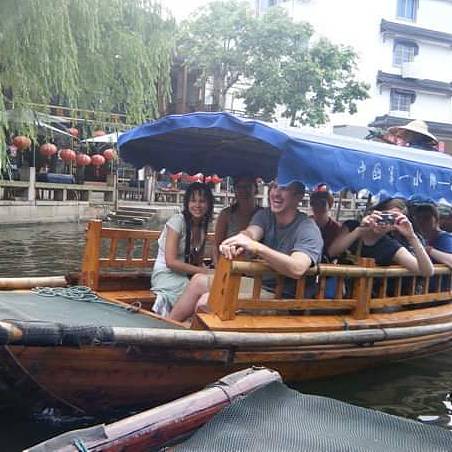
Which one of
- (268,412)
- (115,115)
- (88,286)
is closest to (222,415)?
(268,412)

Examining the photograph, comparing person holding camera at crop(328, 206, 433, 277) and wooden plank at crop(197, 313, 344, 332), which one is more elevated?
person holding camera at crop(328, 206, 433, 277)

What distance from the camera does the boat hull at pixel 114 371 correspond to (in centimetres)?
345

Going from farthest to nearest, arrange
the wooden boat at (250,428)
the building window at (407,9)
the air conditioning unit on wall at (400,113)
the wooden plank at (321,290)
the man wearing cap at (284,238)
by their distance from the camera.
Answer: the building window at (407,9), the air conditioning unit on wall at (400,113), the wooden plank at (321,290), the man wearing cap at (284,238), the wooden boat at (250,428)

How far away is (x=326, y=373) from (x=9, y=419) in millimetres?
2216

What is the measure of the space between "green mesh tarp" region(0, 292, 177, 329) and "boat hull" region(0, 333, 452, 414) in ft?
0.65

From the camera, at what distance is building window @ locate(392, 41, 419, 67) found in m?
30.6

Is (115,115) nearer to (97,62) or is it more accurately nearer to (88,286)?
(97,62)

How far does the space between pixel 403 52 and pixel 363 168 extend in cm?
2871

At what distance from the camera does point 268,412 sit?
2.35m

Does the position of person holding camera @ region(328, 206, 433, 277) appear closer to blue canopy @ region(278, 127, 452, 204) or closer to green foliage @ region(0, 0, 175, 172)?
blue canopy @ region(278, 127, 452, 204)

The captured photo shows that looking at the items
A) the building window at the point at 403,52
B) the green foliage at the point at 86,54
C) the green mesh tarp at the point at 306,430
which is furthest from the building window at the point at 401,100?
the green mesh tarp at the point at 306,430

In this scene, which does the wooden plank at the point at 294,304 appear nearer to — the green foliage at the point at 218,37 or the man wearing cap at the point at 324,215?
the man wearing cap at the point at 324,215

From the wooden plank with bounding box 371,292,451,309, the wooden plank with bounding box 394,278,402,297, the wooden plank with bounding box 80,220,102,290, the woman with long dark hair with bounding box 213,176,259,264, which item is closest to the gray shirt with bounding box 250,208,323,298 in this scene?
the wooden plank with bounding box 371,292,451,309

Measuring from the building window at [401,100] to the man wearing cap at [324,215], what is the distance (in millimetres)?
26594
